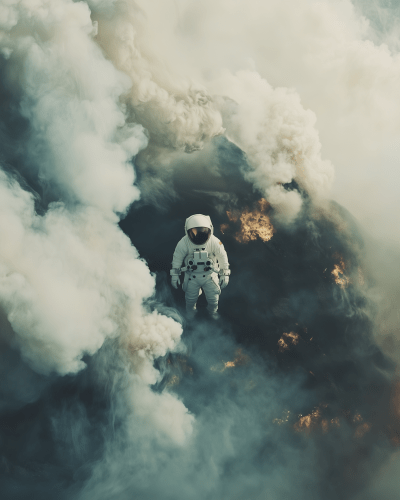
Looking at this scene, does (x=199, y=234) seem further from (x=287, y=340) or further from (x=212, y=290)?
(x=287, y=340)

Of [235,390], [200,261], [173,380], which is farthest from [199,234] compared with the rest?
[235,390]

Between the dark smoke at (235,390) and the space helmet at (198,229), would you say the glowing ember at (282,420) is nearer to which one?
the dark smoke at (235,390)

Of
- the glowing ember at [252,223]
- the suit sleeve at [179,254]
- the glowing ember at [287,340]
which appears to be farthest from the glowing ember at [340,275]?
the suit sleeve at [179,254]

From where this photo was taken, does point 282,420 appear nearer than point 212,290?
Yes

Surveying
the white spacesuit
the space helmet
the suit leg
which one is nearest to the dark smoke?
the suit leg

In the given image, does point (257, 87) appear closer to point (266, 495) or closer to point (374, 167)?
point (374, 167)

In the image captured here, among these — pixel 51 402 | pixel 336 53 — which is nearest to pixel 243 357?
pixel 51 402
